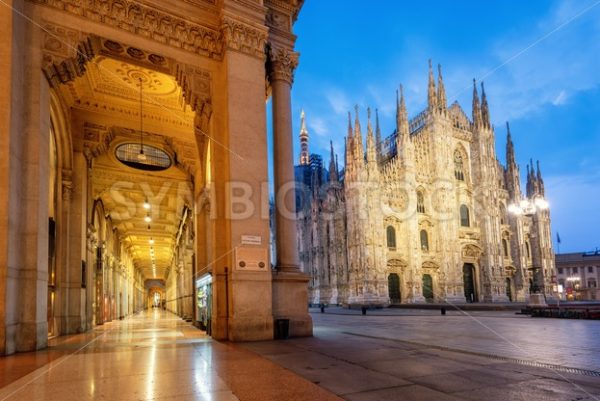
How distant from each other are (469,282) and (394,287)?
472 inches

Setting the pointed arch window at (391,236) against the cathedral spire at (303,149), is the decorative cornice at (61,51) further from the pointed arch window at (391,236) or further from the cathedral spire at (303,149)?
the cathedral spire at (303,149)

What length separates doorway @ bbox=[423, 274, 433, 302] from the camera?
5094cm

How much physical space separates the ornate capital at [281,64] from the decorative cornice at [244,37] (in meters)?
0.82

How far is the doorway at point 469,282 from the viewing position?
53.6 m

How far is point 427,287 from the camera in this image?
51.2 m

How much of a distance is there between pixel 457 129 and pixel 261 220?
51140 millimetres

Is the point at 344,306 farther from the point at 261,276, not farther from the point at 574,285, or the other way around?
the point at 574,285

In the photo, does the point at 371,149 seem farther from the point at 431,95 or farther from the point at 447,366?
the point at 447,366

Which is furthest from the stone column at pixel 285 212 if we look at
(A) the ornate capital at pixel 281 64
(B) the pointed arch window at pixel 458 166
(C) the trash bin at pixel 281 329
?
(B) the pointed arch window at pixel 458 166

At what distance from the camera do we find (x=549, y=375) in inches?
259

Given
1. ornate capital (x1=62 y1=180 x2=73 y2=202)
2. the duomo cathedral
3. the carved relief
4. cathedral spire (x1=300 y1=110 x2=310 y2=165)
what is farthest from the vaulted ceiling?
cathedral spire (x1=300 y1=110 x2=310 y2=165)

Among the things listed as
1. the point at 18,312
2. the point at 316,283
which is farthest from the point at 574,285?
the point at 18,312

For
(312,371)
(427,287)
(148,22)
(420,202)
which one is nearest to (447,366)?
(312,371)

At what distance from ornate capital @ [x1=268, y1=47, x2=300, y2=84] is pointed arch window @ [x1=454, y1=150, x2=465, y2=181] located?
4618 centimetres
